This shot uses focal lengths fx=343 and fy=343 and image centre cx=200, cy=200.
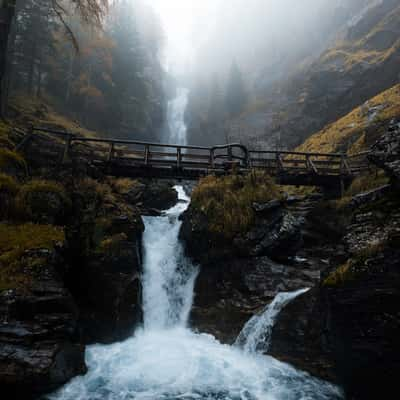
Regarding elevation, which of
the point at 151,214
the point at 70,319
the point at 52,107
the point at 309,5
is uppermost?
the point at 309,5

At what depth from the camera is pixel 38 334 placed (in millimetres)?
7949

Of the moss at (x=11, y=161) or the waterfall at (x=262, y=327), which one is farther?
A: the moss at (x=11, y=161)

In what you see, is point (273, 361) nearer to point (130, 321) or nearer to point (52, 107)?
point (130, 321)

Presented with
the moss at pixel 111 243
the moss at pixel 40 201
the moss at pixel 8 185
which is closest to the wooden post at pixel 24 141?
the moss at pixel 40 201

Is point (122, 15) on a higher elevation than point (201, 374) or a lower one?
higher

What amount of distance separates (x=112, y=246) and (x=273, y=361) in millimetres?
6462

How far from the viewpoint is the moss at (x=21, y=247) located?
28.0 feet

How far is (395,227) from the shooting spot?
25.6ft

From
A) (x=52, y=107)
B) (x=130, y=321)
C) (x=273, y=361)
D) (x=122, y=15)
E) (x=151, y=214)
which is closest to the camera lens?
(x=273, y=361)

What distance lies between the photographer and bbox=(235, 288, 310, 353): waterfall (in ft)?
33.4

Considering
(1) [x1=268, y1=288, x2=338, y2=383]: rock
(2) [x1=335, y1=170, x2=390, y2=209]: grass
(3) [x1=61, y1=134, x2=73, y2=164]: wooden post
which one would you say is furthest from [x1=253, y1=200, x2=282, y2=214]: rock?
(3) [x1=61, y1=134, x2=73, y2=164]: wooden post

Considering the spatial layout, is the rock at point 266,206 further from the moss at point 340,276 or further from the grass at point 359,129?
the grass at point 359,129

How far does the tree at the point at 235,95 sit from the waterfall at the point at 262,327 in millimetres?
48713

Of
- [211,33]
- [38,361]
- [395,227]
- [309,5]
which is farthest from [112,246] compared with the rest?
[211,33]
